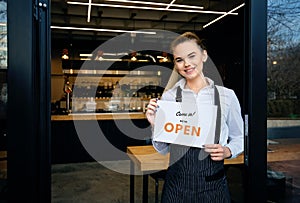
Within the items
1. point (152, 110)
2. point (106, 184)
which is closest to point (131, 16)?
point (106, 184)

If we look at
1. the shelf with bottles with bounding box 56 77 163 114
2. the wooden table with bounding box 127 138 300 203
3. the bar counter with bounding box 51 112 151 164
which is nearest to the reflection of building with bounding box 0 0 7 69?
the wooden table with bounding box 127 138 300 203

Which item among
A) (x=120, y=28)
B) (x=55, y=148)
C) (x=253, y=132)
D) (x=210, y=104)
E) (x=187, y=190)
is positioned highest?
(x=120, y=28)

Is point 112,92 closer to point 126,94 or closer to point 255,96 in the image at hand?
point 126,94

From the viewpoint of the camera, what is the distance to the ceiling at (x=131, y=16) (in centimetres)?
592

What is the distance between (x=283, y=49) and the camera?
1.87 meters

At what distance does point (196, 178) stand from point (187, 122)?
318 mm

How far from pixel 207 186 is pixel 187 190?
114 millimetres

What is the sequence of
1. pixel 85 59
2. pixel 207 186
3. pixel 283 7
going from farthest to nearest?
pixel 85 59 < pixel 283 7 < pixel 207 186

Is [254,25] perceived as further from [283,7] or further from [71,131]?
[71,131]

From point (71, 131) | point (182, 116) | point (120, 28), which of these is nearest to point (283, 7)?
point (182, 116)

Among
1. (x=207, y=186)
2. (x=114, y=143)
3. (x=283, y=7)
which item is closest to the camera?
(x=207, y=186)

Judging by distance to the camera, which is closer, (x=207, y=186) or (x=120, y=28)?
(x=207, y=186)

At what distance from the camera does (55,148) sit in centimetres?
577

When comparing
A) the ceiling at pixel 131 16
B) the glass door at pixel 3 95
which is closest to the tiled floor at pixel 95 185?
the glass door at pixel 3 95
